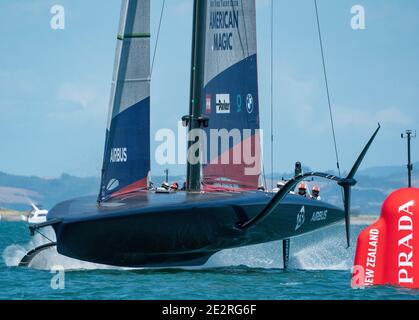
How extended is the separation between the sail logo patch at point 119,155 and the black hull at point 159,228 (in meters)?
0.68

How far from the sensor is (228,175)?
19234 mm

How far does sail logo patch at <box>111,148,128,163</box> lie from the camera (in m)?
17.5

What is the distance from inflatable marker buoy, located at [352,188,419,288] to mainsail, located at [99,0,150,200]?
16.0 ft

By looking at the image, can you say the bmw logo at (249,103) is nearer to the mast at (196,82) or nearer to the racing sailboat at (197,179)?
the racing sailboat at (197,179)

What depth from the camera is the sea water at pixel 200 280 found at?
14.3 m

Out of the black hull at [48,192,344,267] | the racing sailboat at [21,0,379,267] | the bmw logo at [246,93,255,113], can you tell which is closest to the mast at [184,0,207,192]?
the racing sailboat at [21,0,379,267]

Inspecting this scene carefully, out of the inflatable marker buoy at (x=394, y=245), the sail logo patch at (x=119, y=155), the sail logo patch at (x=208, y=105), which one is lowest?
the inflatable marker buoy at (x=394, y=245)

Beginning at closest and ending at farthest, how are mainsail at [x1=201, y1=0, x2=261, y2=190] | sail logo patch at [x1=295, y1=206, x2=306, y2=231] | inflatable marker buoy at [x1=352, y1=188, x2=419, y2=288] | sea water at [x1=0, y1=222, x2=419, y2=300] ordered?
inflatable marker buoy at [x1=352, y1=188, x2=419, y2=288] < sea water at [x1=0, y1=222, x2=419, y2=300] < sail logo patch at [x1=295, y1=206, x2=306, y2=231] < mainsail at [x1=201, y1=0, x2=261, y2=190]

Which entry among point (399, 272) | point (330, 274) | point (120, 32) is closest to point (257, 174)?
point (330, 274)

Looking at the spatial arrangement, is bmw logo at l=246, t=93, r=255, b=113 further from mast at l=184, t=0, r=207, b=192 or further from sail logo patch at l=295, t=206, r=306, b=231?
sail logo patch at l=295, t=206, r=306, b=231

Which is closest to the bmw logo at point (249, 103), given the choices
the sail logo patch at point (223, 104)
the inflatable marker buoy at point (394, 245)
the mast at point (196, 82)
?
the sail logo patch at point (223, 104)

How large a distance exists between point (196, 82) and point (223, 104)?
1460 mm

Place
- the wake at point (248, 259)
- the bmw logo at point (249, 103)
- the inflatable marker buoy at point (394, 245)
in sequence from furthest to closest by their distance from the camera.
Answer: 1. the bmw logo at point (249, 103)
2. the wake at point (248, 259)
3. the inflatable marker buoy at point (394, 245)
